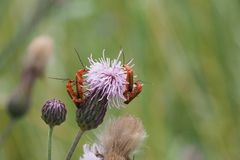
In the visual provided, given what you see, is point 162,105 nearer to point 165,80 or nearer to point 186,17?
point 165,80

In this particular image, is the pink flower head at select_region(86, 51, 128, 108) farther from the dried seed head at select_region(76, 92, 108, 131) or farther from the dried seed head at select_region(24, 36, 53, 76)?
the dried seed head at select_region(24, 36, 53, 76)

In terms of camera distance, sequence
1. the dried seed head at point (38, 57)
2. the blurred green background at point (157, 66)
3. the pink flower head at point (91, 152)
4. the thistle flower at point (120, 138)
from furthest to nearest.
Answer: the blurred green background at point (157, 66), the dried seed head at point (38, 57), the thistle flower at point (120, 138), the pink flower head at point (91, 152)

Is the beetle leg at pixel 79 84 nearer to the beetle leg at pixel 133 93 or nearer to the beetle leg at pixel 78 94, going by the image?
the beetle leg at pixel 78 94

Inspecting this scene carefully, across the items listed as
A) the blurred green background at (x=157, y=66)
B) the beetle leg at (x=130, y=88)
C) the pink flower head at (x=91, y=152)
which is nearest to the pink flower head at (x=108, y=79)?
the beetle leg at (x=130, y=88)

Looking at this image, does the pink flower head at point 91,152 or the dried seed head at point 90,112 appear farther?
the dried seed head at point 90,112

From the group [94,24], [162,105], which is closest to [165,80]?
[162,105]

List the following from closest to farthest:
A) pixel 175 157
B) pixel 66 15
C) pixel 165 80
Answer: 1. pixel 175 157
2. pixel 66 15
3. pixel 165 80

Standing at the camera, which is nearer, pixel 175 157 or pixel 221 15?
pixel 175 157
